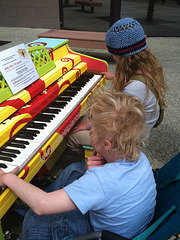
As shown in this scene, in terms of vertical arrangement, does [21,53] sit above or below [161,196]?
above

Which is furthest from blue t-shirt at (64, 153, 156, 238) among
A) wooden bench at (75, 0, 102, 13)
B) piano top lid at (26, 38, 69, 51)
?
wooden bench at (75, 0, 102, 13)

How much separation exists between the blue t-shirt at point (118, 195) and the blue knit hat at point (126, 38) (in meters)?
0.87

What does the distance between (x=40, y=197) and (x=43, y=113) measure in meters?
0.83

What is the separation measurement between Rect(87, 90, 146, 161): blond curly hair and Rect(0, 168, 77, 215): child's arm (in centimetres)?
30

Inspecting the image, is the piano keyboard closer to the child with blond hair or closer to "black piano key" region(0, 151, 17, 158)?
"black piano key" region(0, 151, 17, 158)

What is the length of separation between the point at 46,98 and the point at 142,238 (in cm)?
115

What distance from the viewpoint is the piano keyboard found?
1258mm

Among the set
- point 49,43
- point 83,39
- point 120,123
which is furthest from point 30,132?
point 83,39

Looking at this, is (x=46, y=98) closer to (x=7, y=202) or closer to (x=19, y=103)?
(x=19, y=103)

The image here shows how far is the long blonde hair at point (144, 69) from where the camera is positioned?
5.56 ft

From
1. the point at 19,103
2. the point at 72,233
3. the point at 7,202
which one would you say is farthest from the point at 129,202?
the point at 19,103

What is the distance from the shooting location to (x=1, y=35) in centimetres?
764

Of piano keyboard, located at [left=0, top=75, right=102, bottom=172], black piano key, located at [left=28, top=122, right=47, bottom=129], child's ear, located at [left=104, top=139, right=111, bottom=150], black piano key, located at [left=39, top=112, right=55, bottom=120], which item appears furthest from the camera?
black piano key, located at [left=39, top=112, right=55, bottom=120]

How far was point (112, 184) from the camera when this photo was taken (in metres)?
0.93
